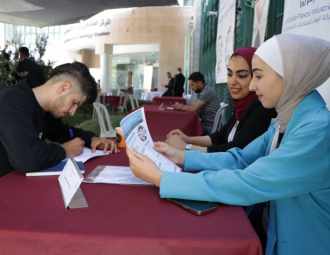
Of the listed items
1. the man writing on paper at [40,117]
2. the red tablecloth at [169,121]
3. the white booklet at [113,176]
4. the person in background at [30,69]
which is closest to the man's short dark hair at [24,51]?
the person in background at [30,69]

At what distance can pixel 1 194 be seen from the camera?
3.05 feet

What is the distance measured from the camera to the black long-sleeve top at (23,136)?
1.15 m

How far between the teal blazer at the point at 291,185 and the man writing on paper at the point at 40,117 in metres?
0.56

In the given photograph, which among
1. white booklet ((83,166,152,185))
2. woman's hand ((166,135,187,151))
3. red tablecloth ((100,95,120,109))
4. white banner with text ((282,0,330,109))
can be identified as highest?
white banner with text ((282,0,330,109))

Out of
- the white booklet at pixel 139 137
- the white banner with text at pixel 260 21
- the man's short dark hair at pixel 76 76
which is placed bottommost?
the white booklet at pixel 139 137

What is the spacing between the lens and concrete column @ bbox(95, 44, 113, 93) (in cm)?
1905

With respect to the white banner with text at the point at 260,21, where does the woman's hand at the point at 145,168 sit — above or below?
below

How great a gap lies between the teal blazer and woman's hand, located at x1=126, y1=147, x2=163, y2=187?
0.04 meters

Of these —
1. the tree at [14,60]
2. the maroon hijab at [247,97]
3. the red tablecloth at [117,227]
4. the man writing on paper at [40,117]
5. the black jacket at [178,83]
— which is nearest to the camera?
the red tablecloth at [117,227]

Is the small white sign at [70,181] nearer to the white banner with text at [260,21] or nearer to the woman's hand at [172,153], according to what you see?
→ the woman's hand at [172,153]

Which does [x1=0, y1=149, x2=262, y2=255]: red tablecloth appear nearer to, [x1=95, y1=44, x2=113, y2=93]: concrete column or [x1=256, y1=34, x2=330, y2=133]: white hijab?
[x1=256, y1=34, x2=330, y2=133]: white hijab

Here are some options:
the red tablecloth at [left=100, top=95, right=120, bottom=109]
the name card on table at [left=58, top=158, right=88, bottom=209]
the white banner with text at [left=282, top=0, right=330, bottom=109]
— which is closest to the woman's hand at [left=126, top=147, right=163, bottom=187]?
the name card on table at [left=58, top=158, right=88, bottom=209]

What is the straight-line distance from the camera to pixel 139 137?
109 cm

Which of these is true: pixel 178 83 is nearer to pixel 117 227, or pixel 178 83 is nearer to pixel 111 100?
pixel 111 100
